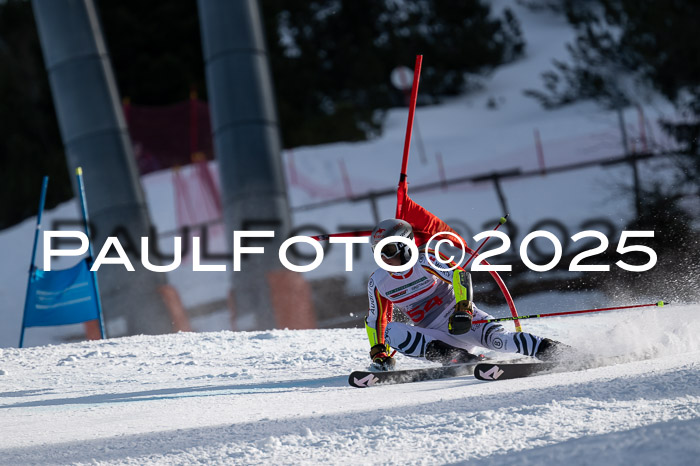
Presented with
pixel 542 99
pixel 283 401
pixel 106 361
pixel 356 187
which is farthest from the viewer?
pixel 542 99

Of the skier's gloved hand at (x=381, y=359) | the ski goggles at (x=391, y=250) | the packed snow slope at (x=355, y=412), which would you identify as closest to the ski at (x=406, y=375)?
the packed snow slope at (x=355, y=412)

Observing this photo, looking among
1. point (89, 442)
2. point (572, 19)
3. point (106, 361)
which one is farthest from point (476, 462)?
point (572, 19)

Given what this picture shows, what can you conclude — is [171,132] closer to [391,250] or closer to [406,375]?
[391,250]

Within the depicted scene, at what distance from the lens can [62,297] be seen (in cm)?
910

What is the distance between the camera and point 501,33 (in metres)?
44.8

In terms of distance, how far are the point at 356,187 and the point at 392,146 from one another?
15.3ft

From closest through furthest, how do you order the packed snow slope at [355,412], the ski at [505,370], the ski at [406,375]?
the packed snow slope at [355,412] < the ski at [505,370] < the ski at [406,375]

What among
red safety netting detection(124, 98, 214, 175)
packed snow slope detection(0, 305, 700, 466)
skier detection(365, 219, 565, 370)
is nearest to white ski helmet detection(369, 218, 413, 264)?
skier detection(365, 219, 565, 370)

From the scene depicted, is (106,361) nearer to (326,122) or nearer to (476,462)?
(476,462)

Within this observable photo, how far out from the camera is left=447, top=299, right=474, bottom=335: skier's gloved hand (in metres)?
5.63

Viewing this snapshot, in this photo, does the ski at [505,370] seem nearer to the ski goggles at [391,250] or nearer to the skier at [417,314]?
the skier at [417,314]

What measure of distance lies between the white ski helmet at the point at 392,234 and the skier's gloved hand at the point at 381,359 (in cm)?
68

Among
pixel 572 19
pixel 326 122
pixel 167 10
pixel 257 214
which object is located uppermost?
pixel 167 10

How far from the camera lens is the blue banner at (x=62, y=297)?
9062 millimetres
